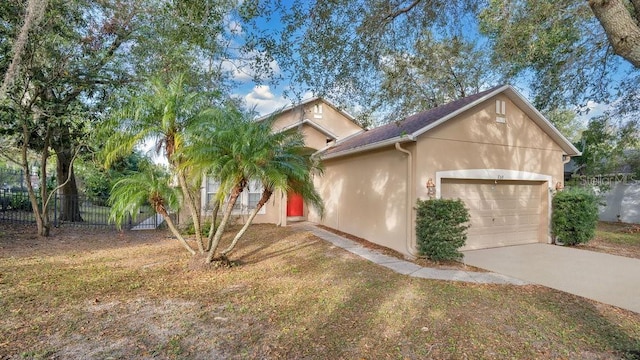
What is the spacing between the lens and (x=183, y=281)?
598cm

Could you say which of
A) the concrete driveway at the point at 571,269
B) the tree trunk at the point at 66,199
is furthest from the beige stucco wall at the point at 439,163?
the tree trunk at the point at 66,199

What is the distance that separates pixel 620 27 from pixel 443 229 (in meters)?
4.85

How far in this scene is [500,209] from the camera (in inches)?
381

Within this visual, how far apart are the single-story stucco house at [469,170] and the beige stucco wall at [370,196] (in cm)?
3

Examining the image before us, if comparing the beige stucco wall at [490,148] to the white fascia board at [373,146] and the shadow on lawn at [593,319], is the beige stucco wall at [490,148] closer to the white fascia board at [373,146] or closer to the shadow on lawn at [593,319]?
the white fascia board at [373,146]

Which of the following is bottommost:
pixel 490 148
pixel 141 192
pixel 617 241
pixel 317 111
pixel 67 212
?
pixel 617 241

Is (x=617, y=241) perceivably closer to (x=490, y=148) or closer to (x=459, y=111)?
(x=490, y=148)

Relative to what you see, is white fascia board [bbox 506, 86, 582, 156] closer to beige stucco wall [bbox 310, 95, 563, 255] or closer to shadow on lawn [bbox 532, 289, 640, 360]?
beige stucco wall [bbox 310, 95, 563, 255]

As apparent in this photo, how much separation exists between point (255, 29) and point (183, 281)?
Result: 546 centimetres

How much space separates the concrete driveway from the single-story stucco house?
0.83 meters

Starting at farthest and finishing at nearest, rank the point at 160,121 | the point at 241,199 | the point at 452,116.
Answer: the point at 241,199 → the point at 452,116 → the point at 160,121

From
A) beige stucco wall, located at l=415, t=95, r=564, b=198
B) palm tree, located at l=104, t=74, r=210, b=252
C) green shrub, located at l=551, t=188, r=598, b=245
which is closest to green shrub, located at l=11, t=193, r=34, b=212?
palm tree, located at l=104, t=74, r=210, b=252

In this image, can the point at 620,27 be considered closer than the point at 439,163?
Yes

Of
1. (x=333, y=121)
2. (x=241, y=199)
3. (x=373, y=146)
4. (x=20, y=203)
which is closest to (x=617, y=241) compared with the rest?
(x=373, y=146)
